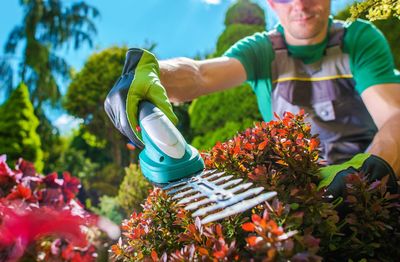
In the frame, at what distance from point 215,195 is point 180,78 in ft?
3.52

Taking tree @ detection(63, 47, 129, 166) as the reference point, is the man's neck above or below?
above

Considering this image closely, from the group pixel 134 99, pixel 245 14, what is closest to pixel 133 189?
pixel 245 14

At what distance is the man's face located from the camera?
2.36m

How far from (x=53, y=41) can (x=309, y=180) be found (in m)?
16.9

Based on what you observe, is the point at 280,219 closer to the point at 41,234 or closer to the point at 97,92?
the point at 41,234

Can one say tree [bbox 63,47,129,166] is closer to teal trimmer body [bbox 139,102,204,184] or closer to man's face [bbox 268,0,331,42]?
man's face [bbox 268,0,331,42]

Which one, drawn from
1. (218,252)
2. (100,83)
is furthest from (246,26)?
(218,252)

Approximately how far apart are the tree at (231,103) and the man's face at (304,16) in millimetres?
4092

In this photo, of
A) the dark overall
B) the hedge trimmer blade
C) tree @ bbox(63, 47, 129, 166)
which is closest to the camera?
the hedge trimmer blade

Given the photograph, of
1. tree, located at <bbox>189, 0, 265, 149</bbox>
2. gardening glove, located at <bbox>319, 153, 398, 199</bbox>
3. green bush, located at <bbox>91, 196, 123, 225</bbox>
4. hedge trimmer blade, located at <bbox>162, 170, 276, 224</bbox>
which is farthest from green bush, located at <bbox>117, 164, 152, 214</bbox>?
hedge trimmer blade, located at <bbox>162, 170, 276, 224</bbox>

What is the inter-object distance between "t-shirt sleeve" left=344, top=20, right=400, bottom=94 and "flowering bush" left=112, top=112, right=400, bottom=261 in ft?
2.51

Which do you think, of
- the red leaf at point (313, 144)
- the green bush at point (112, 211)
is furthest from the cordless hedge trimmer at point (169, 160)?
the green bush at point (112, 211)

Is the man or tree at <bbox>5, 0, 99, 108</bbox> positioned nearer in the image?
the man

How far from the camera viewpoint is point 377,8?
5.62 ft
